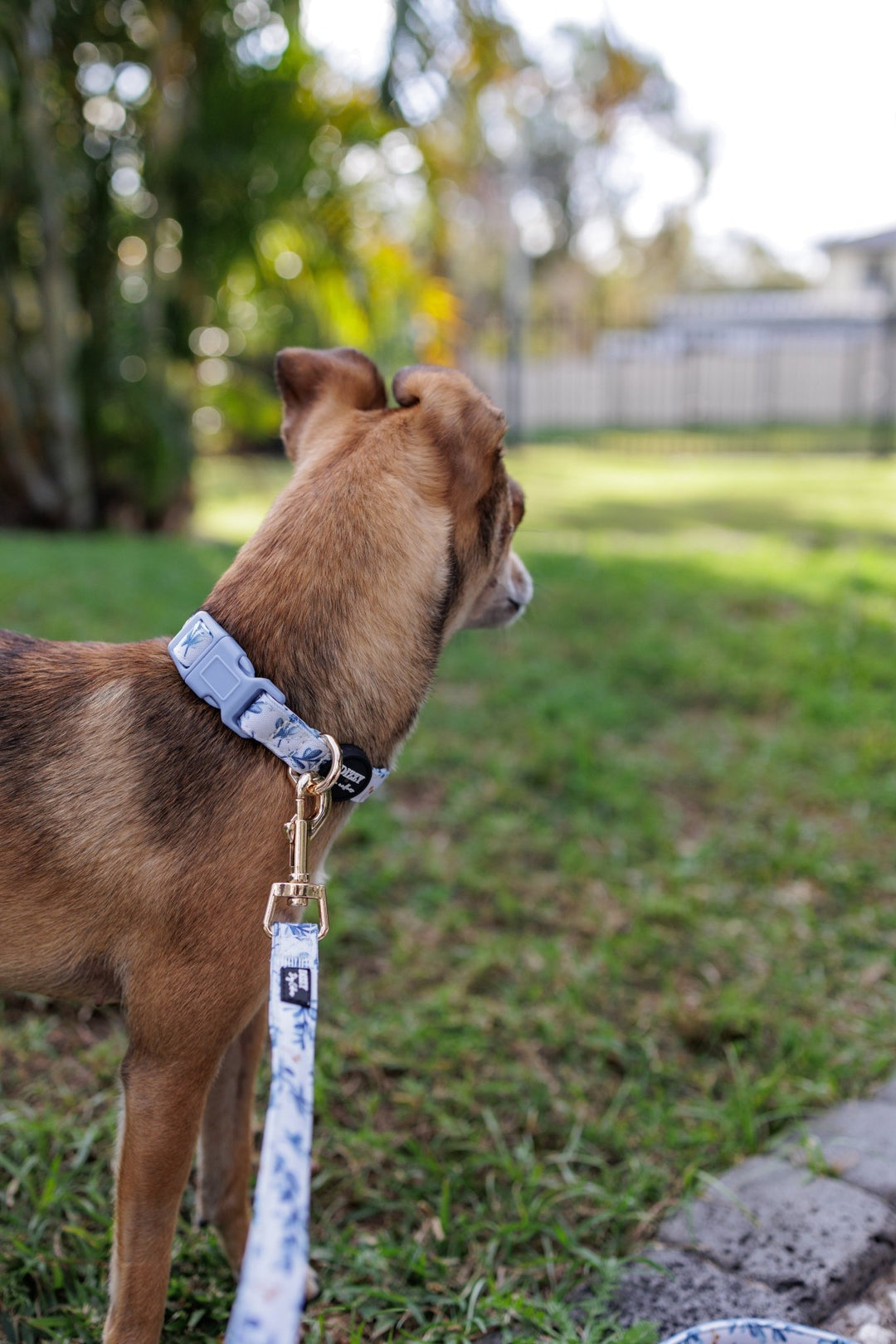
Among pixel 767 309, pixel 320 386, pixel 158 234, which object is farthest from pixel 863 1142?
pixel 767 309

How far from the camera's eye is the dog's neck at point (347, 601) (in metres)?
1.80

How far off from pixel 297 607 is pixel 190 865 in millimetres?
443

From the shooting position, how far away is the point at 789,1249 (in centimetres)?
219

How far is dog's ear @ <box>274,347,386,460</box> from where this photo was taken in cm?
217

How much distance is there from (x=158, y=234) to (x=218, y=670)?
807 cm

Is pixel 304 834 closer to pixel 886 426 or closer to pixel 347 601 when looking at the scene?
pixel 347 601

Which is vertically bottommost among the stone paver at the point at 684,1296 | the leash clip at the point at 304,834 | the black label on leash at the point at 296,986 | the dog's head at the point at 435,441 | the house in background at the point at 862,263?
the stone paver at the point at 684,1296

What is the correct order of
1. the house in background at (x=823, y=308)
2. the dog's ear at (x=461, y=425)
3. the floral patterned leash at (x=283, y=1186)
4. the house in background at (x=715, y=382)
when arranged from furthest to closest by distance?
the house in background at (x=823, y=308), the house in background at (x=715, y=382), the dog's ear at (x=461, y=425), the floral patterned leash at (x=283, y=1186)

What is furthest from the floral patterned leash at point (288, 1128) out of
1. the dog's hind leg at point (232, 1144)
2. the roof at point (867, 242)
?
the roof at point (867, 242)

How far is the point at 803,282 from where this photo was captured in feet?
190

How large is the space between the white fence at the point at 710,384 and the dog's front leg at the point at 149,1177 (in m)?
24.4

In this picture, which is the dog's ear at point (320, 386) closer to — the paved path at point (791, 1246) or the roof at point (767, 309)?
the paved path at point (791, 1246)

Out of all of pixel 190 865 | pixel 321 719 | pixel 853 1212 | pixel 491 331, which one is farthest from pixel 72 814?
pixel 491 331

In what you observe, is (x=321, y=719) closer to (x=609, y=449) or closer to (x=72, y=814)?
(x=72, y=814)
